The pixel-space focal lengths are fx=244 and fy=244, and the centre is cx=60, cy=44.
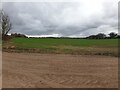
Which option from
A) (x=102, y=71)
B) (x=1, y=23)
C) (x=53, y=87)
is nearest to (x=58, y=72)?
(x=102, y=71)

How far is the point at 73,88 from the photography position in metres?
8.30

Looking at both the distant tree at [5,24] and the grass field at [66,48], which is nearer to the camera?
the grass field at [66,48]

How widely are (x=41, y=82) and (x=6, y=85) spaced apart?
129 cm

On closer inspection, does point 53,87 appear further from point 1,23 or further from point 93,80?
point 1,23

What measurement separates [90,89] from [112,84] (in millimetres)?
1189

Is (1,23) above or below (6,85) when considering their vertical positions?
above

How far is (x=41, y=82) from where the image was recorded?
914 cm

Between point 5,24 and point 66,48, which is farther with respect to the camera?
point 5,24

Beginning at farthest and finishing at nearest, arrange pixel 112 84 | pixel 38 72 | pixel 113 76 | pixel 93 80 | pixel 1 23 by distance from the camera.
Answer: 1. pixel 1 23
2. pixel 38 72
3. pixel 113 76
4. pixel 93 80
5. pixel 112 84

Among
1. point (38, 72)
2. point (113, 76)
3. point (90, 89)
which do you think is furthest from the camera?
point (38, 72)

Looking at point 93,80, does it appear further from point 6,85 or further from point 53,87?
point 6,85

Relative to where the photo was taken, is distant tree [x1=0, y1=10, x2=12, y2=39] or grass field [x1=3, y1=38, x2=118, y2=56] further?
distant tree [x1=0, y1=10, x2=12, y2=39]

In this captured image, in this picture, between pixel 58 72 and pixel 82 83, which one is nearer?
pixel 82 83

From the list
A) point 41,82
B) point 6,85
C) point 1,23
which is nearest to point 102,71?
point 41,82
